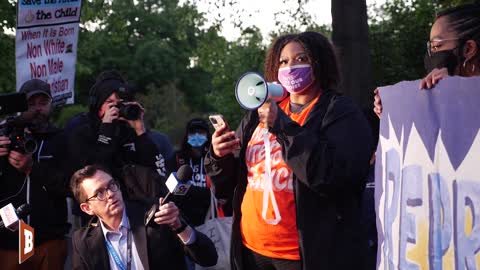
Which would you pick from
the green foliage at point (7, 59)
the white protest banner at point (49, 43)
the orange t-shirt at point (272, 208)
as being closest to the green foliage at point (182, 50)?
the green foliage at point (7, 59)

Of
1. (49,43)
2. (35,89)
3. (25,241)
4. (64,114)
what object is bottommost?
(25,241)

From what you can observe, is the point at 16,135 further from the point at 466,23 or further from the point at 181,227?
the point at 466,23

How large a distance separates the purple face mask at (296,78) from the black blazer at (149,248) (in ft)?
3.38

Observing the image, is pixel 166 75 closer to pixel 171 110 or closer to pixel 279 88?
pixel 171 110

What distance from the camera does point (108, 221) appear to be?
4203 mm

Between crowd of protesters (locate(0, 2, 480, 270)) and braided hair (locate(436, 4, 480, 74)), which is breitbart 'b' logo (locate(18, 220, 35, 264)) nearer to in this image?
crowd of protesters (locate(0, 2, 480, 270))

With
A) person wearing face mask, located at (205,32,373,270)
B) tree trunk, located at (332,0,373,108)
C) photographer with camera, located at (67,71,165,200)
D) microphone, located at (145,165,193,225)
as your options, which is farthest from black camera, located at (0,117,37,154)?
tree trunk, located at (332,0,373,108)

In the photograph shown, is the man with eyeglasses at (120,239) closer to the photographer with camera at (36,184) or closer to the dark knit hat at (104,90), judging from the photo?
the photographer with camera at (36,184)

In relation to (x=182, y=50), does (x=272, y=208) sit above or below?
below

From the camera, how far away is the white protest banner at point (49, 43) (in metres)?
6.26

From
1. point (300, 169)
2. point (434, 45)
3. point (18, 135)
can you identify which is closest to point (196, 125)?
point (18, 135)

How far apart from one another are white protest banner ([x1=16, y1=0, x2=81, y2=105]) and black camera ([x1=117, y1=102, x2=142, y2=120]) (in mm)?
1303

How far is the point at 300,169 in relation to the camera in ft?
10.5

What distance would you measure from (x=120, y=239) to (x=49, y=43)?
108 inches
